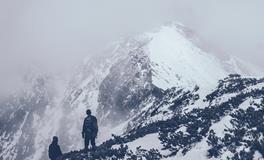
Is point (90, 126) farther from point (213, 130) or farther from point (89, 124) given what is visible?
point (213, 130)

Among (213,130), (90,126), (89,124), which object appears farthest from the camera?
(213,130)

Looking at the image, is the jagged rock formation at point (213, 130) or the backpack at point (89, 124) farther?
the backpack at point (89, 124)

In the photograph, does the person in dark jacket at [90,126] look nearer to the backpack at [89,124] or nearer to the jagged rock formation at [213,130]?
the backpack at [89,124]

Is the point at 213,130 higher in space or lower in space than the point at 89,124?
lower

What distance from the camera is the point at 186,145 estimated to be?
128 m

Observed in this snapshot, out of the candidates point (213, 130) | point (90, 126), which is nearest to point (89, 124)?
point (90, 126)

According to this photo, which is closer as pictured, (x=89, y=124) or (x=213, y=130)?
(x=89, y=124)

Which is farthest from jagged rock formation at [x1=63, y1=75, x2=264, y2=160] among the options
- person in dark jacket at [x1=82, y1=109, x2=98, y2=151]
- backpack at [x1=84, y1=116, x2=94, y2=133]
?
backpack at [x1=84, y1=116, x2=94, y2=133]

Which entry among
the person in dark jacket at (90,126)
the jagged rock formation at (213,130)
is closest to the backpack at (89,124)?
the person in dark jacket at (90,126)

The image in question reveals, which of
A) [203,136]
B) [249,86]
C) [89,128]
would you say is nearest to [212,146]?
[203,136]

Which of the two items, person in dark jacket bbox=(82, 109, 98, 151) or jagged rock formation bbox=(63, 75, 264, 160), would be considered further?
person in dark jacket bbox=(82, 109, 98, 151)

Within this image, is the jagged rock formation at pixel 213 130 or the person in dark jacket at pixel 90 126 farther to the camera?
the person in dark jacket at pixel 90 126

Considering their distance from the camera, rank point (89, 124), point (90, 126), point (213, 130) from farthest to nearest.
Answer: point (213, 130), point (90, 126), point (89, 124)

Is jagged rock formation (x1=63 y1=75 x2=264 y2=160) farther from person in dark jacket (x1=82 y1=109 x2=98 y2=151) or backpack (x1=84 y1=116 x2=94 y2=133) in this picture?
backpack (x1=84 y1=116 x2=94 y2=133)
